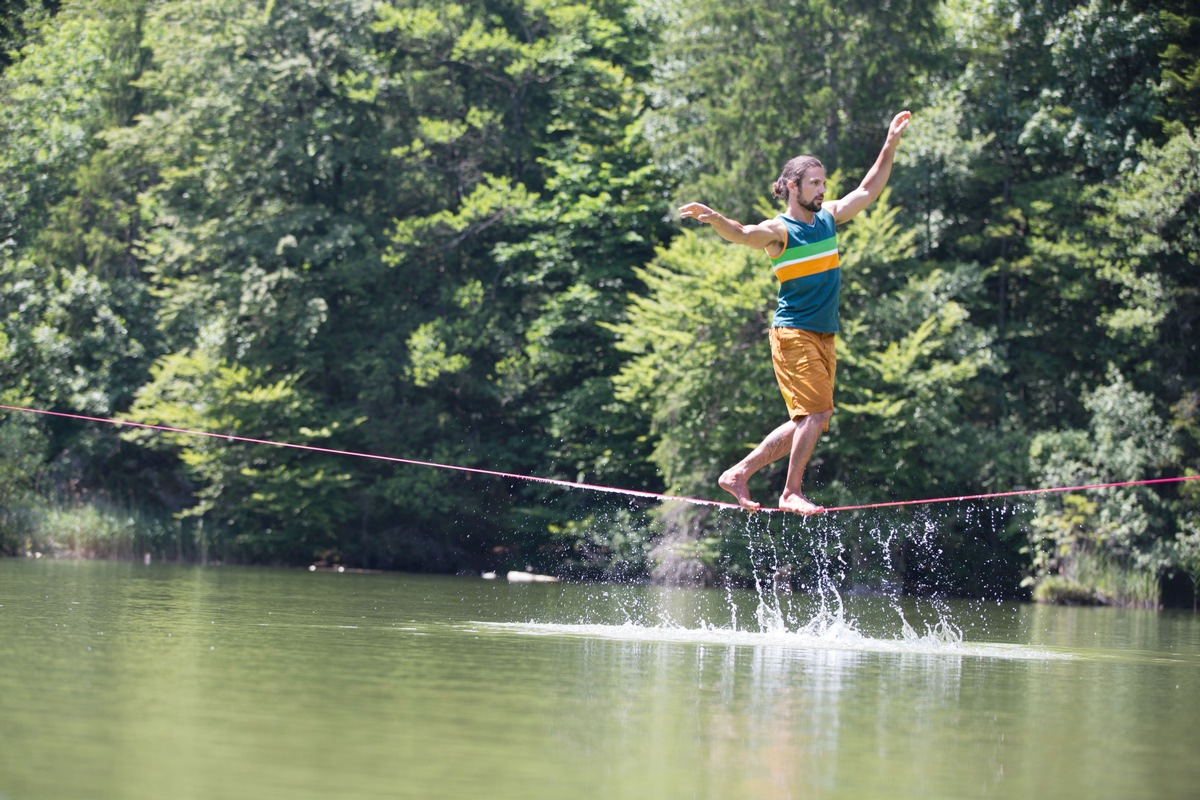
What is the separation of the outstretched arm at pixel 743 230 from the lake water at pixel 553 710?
257 cm

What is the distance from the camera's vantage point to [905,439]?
25219mm

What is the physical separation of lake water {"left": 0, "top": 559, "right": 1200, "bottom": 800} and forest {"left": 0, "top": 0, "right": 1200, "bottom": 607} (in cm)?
1253

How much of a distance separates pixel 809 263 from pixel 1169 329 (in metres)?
17.5

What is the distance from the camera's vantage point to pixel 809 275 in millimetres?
10086

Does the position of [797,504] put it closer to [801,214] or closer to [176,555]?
[801,214]

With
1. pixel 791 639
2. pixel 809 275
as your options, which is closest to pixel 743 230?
pixel 809 275

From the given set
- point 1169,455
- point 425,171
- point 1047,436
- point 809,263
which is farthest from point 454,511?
point 809,263

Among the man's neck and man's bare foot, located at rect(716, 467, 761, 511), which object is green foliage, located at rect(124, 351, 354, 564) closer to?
man's bare foot, located at rect(716, 467, 761, 511)

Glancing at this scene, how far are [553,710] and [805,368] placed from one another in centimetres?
395

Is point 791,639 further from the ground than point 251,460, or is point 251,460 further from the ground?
point 251,460

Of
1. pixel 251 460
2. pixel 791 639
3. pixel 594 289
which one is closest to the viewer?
pixel 791 639

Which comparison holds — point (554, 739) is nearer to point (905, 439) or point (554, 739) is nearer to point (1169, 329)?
point (905, 439)

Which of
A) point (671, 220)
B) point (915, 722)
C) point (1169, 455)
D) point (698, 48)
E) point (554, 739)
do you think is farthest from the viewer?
point (671, 220)

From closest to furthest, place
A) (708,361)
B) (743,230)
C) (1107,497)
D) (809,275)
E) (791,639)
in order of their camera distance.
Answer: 1. (743,230)
2. (809,275)
3. (791,639)
4. (1107,497)
5. (708,361)
